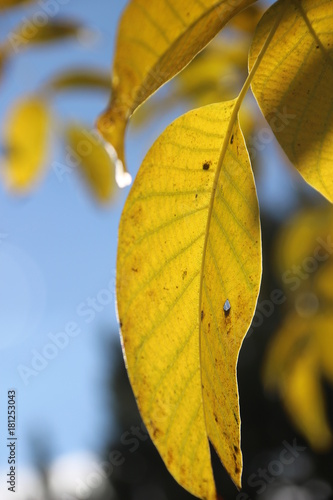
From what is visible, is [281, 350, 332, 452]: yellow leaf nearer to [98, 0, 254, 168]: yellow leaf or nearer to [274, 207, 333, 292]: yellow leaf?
[274, 207, 333, 292]: yellow leaf

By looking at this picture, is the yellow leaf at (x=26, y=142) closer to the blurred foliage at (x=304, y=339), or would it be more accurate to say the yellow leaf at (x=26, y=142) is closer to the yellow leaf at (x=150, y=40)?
the blurred foliage at (x=304, y=339)

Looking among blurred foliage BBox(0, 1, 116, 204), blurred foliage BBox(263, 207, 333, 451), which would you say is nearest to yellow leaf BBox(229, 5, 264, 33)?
blurred foliage BBox(0, 1, 116, 204)

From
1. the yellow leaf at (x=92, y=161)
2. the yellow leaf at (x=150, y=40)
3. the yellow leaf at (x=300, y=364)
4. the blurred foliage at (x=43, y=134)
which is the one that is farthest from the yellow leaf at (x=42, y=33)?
the yellow leaf at (x=300, y=364)

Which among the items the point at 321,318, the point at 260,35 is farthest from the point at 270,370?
the point at 260,35

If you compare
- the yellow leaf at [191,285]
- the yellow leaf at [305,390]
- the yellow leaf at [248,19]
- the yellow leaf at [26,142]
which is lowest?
the yellow leaf at [305,390]

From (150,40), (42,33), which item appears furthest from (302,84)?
(42,33)

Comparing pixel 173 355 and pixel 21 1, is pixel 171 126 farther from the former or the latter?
pixel 21 1
